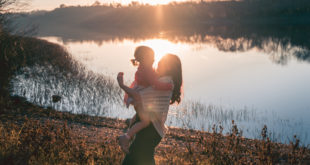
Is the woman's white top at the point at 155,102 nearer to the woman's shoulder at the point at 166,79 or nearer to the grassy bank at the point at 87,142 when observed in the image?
the woman's shoulder at the point at 166,79

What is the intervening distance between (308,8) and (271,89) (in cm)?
8251

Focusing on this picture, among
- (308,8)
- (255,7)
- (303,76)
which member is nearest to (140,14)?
(255,7)

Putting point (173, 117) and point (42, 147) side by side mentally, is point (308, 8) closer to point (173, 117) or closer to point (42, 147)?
point (173, 117)

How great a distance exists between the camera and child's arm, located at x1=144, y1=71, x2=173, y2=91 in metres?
3.90

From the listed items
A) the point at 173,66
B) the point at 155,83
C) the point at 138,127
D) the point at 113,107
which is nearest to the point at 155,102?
the point at 155,83

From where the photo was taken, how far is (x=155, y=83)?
3945mm

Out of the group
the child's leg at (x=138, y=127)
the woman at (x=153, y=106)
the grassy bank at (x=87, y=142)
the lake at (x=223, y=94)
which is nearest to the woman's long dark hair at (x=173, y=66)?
the woman at (x=153, y=106)

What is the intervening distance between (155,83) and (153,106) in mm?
293

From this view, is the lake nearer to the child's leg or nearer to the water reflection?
the water reflection

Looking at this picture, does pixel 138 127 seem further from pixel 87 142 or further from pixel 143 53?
pixel 87 142

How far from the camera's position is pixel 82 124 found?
40.8 feet

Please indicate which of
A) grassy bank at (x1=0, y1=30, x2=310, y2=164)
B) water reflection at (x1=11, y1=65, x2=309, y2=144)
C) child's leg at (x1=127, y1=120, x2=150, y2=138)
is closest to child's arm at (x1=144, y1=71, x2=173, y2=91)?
child's leg at (x1=127, y1=120, x2=150, y2=138)

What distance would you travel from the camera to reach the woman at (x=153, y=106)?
4.01m

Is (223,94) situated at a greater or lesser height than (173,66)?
lesser
